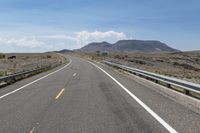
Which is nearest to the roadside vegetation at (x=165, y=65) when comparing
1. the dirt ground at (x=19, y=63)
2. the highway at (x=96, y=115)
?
the dirt ground at (x=19, y=63)

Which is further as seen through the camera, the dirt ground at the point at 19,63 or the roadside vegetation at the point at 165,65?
the roadside vegetation at the point at 165,65

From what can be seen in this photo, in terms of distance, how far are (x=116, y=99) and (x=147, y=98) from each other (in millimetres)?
1359

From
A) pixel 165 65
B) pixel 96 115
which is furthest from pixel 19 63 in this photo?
pixel 96 115

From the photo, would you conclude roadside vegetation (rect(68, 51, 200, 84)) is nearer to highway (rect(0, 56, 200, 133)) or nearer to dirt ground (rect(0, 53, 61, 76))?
dirt ground (rect(0, 53, 61, 76))

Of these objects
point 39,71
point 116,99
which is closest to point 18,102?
point 116,99

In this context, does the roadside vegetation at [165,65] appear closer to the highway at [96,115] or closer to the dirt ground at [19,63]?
the dirt ground at [19,63]

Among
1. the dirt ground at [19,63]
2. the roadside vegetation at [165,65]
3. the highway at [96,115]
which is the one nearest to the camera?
the highway at [96,115]

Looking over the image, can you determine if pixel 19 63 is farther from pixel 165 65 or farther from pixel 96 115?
pixel 96 115

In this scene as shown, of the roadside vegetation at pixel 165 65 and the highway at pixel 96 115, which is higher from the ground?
the highway at pixel 96 115

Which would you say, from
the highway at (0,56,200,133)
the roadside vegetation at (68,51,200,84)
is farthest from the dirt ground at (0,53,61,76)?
the roadside vegetation at (68,51,200,84)

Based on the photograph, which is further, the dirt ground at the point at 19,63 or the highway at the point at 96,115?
the dirt ground at the point at 19,63

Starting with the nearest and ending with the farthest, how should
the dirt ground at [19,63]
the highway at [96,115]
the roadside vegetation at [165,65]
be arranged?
the highway at [96,115] → the dirt ground at [19,63] → the roadside vegetation at [165,65]

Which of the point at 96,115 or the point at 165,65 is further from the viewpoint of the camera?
the point at 165,65

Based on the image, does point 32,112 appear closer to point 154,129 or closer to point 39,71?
point 154,129
